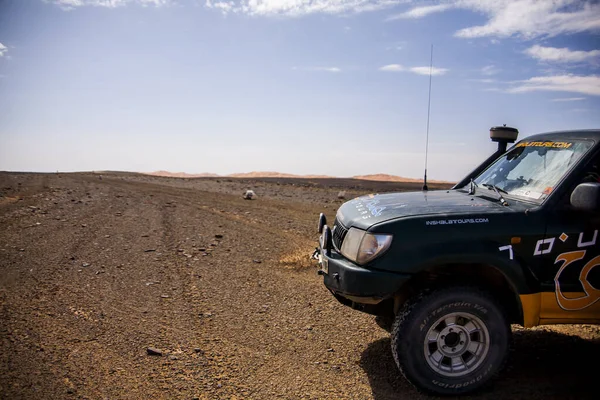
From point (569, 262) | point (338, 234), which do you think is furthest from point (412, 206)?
point (569, 262)

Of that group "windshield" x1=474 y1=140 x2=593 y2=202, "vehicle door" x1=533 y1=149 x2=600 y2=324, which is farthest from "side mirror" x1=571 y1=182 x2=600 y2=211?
"windshield" x1=474 y1=140 x2=593 y2=202

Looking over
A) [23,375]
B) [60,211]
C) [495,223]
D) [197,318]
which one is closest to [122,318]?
[197,318]

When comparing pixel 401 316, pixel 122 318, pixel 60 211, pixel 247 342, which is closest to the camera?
pixel 401 316

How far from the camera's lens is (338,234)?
4.48m

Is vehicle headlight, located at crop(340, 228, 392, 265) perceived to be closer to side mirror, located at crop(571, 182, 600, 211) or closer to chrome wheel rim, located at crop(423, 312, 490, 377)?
chrome wheel rim, located at crop(423, 312, 490, 377)

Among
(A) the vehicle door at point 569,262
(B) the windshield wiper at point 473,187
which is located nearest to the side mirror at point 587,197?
(A) the vehicle door at point 569,262

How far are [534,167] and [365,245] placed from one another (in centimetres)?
188

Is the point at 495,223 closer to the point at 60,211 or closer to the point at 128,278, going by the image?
the point at 128,278

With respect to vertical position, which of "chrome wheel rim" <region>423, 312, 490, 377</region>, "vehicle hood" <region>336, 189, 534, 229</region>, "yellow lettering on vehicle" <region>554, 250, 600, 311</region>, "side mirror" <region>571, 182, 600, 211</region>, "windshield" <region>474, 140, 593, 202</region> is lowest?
"chrome wheel rim" <region>423, 312, 490, 377</region>

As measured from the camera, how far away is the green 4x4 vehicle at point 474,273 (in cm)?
358

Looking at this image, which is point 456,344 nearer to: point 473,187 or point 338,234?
point 338,234

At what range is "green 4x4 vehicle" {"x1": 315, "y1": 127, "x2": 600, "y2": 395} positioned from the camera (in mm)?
3576

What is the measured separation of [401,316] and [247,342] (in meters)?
1.73

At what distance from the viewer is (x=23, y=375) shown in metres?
3.88
